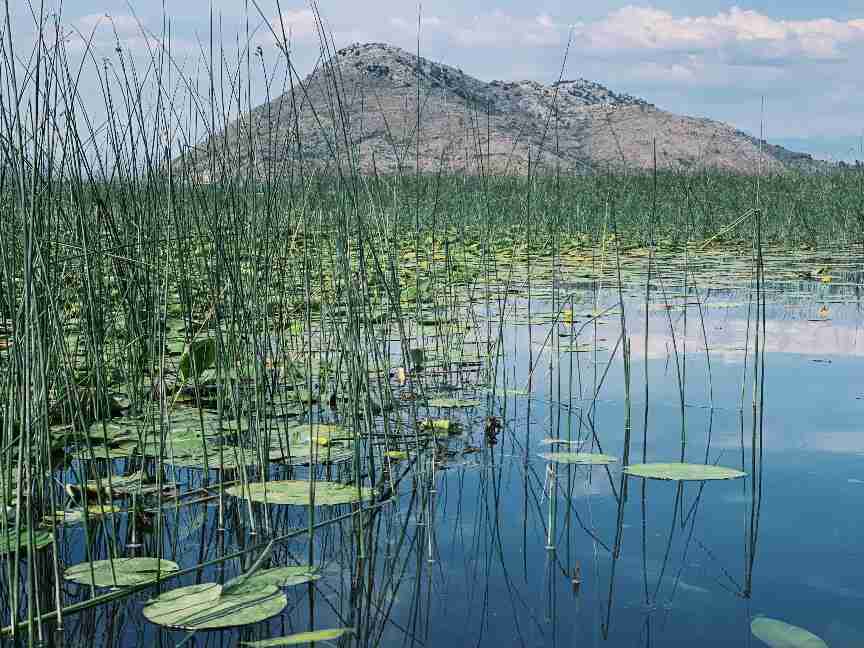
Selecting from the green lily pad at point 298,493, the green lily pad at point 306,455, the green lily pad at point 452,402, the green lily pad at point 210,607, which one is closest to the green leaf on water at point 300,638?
the green lily pad at point 210,607

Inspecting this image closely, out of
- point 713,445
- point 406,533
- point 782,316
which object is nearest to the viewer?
point 406,533

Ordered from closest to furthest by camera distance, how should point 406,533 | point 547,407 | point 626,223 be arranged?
point 406,533 < point 547,407 < point 626,223

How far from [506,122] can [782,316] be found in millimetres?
30221

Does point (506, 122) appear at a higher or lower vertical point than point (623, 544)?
higher

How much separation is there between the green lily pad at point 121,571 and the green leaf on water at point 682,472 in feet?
2.65

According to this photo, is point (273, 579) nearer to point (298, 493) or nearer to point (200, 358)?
point (298, 493)

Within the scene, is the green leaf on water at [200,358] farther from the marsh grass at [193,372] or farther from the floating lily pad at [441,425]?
the floating lily pad at [441,425]

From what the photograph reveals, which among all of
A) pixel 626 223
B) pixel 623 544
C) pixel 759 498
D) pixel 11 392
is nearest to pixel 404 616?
pixel 623 544

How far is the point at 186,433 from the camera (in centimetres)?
205

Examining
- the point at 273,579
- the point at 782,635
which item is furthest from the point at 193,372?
the point at 782,635

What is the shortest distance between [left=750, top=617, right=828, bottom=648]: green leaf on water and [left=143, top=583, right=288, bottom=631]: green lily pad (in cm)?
58

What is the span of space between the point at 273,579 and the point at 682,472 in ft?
2.52

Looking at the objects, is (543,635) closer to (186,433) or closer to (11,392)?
(11,392)

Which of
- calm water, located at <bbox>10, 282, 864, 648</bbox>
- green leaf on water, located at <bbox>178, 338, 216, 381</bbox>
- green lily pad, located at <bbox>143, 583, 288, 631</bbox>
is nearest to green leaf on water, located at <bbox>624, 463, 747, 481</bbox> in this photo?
calm water, located at <bbox>10, 282, 864, 648</bbox>
